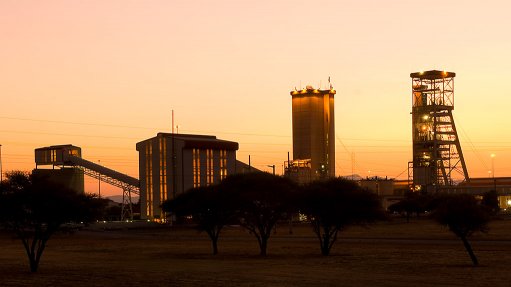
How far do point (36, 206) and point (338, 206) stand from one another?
24501 millimetres

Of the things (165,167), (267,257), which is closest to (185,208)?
(267,257)

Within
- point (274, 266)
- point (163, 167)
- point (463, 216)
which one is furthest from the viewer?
point (163, 167)

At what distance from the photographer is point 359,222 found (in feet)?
206

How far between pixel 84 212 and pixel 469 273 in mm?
22889

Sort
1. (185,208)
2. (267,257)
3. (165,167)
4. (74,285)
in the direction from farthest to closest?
(165,167) < (185,208) < (267,257) < (74,285)

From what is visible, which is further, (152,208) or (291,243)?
(152,208)

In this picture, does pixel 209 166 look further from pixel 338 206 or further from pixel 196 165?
pixel 338 206

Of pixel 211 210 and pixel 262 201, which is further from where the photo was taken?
pixel 211 210

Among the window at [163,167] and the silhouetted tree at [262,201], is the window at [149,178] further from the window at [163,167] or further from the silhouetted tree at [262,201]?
the silhouetted tree at [262,201]

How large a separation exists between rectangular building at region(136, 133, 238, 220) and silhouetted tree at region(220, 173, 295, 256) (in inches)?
3514

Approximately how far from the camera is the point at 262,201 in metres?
62.8

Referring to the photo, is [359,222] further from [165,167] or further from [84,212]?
[165,167]

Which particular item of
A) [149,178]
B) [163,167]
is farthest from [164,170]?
[149,178]

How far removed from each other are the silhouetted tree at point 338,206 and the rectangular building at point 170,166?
3653 inches
